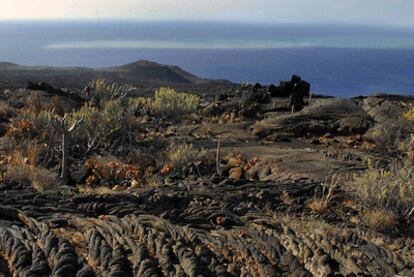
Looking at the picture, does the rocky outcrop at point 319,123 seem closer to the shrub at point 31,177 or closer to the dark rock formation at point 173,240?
the shrub at point 31,177

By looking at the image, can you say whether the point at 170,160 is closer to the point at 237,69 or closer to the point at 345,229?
the point at 345,229

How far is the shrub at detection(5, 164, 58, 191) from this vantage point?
851 centimetres

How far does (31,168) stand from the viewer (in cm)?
900

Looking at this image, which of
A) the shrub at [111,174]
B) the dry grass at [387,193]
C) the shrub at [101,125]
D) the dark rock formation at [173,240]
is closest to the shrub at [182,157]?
the shrub at [111,174]

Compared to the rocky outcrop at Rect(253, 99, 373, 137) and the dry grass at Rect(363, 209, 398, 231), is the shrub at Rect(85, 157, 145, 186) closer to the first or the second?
the dry grass at Rect(363, 209, 398, 231)

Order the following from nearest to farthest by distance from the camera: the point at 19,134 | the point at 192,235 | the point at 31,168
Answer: the point at 192,235 < the point at 31,168 < the point at 19,134

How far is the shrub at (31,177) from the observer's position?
8.51 meters

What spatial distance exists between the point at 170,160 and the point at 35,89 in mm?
12209

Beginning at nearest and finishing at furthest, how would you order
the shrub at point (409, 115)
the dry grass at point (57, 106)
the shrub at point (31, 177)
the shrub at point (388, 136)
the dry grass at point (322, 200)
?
the dry grass at point (322, 200) → the shrub at point (31, 177) → the shrub at point (388, 136) → the shrub at point (409, 115) → the dry grass at point (57, 106)

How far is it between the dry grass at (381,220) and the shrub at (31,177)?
4.13m

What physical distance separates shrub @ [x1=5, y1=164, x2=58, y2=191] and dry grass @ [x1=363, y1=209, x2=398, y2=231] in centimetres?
413

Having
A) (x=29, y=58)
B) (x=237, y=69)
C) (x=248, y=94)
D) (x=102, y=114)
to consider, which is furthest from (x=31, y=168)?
(x=237, y=69)

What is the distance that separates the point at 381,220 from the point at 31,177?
456cm

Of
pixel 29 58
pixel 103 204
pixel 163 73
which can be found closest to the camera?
pixel 103 204
